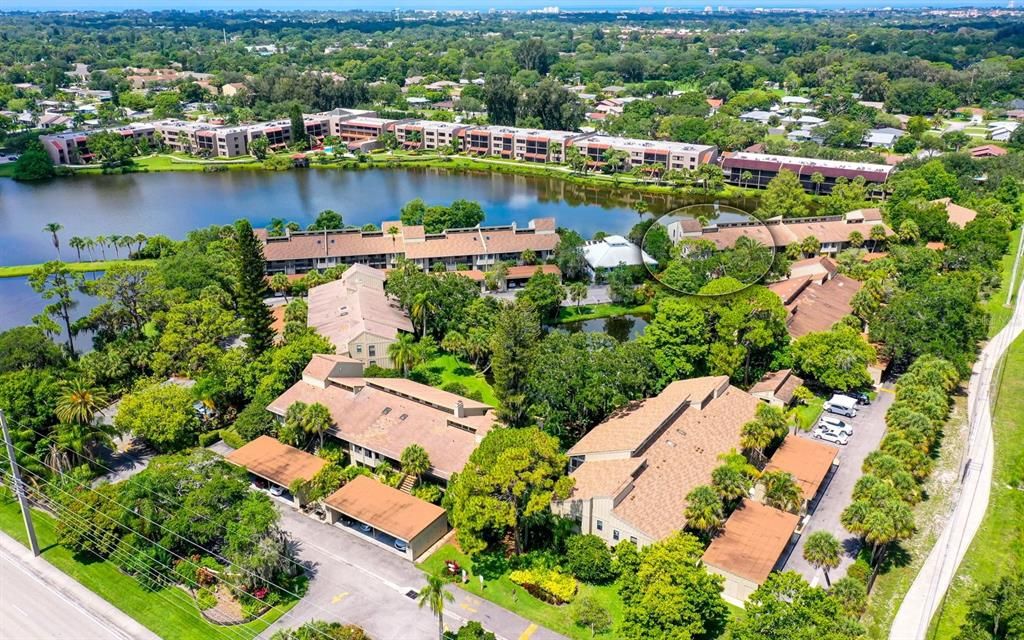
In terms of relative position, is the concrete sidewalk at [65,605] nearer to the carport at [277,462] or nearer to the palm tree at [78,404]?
the palm tree at [78,404]

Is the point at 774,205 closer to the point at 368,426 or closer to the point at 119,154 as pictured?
the point at 368,426

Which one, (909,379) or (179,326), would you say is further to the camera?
(179,326)

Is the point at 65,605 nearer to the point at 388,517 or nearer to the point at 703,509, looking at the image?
the point at 388,517

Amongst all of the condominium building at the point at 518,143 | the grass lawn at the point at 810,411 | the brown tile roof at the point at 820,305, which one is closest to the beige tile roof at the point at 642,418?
the grass lawn at the point at 810,411

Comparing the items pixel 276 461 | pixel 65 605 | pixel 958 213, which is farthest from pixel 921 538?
pixel 958 213

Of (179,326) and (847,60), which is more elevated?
(847,60)

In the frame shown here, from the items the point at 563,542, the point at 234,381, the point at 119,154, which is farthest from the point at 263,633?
the point at 119,154
